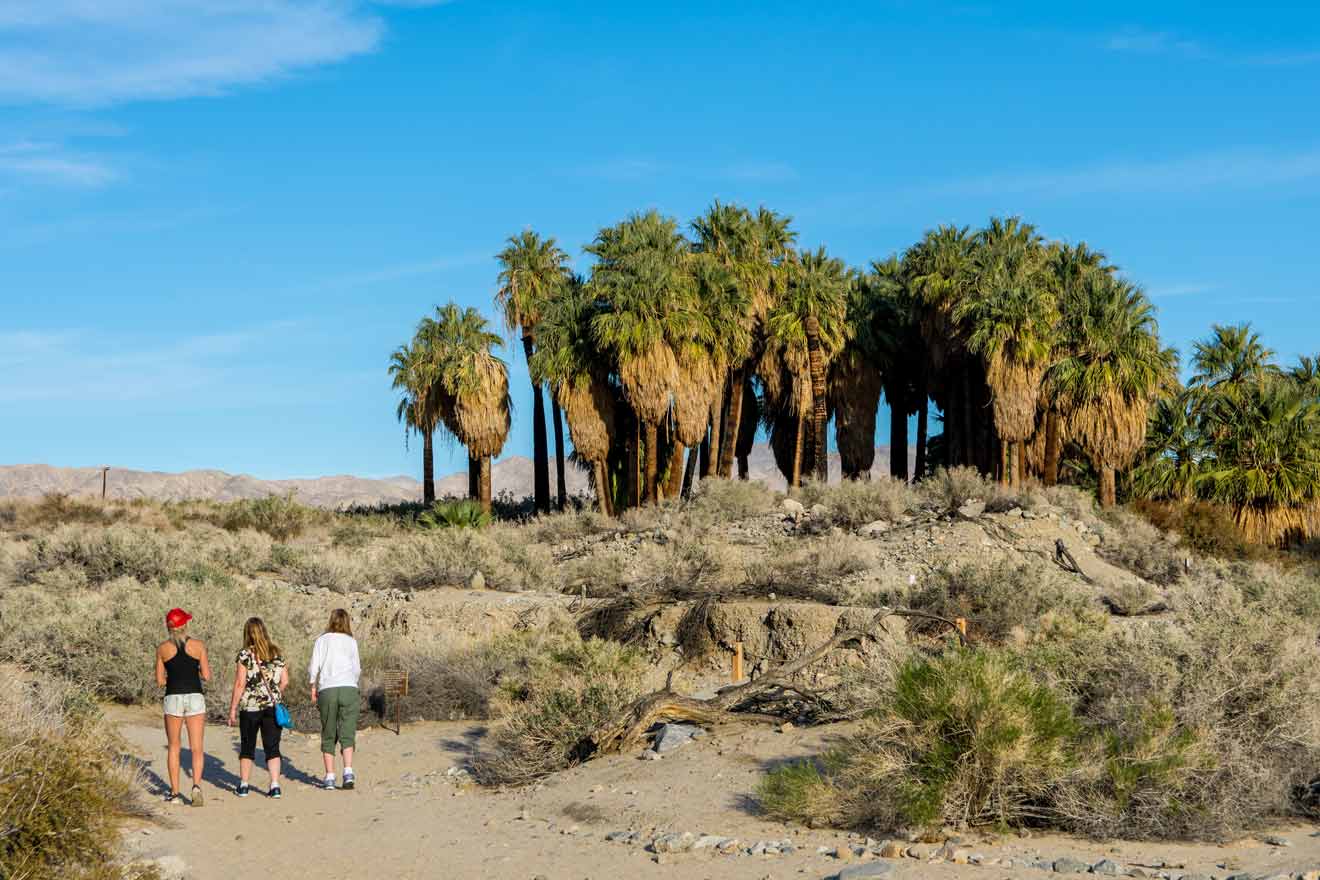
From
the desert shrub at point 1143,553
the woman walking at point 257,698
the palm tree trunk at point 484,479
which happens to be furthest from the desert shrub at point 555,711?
the palm tree trunk at point 484,479

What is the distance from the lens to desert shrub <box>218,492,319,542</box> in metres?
35.3

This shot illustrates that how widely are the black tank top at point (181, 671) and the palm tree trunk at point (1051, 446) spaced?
27.5 meters

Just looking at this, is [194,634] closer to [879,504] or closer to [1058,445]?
[879,504]

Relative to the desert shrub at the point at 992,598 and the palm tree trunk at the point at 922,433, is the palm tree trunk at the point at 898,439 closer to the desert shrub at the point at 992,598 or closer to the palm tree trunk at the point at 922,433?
the palm tree trunk at the point at 922,433

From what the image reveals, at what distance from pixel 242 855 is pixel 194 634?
7.82 meters

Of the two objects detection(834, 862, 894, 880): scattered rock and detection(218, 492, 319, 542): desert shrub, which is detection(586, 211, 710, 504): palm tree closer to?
detection(218, 492, 319, 542): desert shrub

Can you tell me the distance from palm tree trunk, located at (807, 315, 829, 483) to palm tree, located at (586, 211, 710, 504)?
15.7 ft

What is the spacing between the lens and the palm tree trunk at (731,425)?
Result: 1607 inches

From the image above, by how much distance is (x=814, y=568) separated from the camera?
20375 millimetres

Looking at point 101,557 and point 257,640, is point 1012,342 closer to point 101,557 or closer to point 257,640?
point 101,557

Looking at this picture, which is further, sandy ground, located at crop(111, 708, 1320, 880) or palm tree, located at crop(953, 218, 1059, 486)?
palm tree, located at crop(953, 218, 1059, 486)

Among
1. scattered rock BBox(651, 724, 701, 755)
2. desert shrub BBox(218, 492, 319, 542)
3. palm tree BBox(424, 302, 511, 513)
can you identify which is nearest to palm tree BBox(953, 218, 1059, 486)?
palm tree BBox(424, 302, 511, 513)

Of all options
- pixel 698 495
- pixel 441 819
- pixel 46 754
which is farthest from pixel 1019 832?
pixel 698 495

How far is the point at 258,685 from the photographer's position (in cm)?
1137
